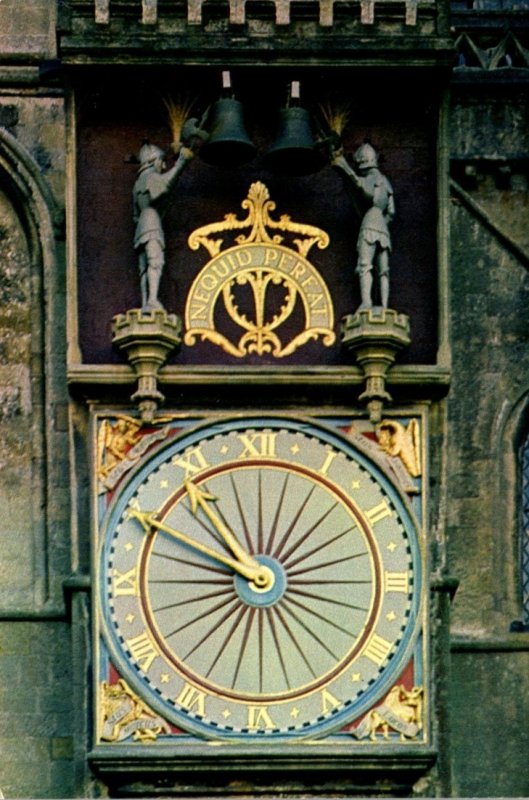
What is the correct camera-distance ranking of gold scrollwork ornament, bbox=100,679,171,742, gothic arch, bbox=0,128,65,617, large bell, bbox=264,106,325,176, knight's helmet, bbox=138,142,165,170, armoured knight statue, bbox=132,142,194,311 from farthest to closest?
gothic arch, bbox=0,128,65,617
knight's helmet, bbox=138,142,165,170
large bell, bbox=264,106,325,176
armoured knight statue, bbox=132,142,194,311
gold scrollwork ornament, bbox=100,679,171,742

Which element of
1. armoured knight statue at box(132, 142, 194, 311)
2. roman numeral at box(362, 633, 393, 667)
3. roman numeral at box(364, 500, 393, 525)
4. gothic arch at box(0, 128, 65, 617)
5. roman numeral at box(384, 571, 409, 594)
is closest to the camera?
roman numeral at box(362, 633, 393, 667)

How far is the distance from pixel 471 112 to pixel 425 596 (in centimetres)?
358

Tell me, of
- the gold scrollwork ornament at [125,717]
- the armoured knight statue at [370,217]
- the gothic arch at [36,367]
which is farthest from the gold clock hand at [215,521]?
the armoured knight statue at [370,217]

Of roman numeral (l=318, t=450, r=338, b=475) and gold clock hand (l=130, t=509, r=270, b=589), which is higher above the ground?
roman numeral (l=318, t=450, r=338, b=475)

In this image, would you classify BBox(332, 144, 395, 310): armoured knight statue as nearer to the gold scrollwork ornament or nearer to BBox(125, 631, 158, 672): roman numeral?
BBox(125, 631, 158, 672): roman numeral

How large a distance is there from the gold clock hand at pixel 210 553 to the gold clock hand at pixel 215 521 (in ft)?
0.12

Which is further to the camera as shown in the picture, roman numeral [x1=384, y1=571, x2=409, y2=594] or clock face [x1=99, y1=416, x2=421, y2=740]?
roman numeral [x1=384, y1=571, x2=409, y2=594]

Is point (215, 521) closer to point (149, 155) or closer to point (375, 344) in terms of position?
point (375, 344)

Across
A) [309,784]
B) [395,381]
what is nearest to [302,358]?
[395,381]

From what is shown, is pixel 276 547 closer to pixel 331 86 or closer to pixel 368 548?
pixel 368 548

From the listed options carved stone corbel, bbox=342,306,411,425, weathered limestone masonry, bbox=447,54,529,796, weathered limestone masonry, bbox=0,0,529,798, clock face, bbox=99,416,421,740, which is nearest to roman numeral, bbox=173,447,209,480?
clock face, bbox=99,416,421,740

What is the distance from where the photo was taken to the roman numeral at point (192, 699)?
1252 inches

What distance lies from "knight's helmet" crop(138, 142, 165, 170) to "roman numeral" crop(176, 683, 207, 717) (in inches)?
126

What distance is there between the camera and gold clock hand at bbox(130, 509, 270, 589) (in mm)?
32031
